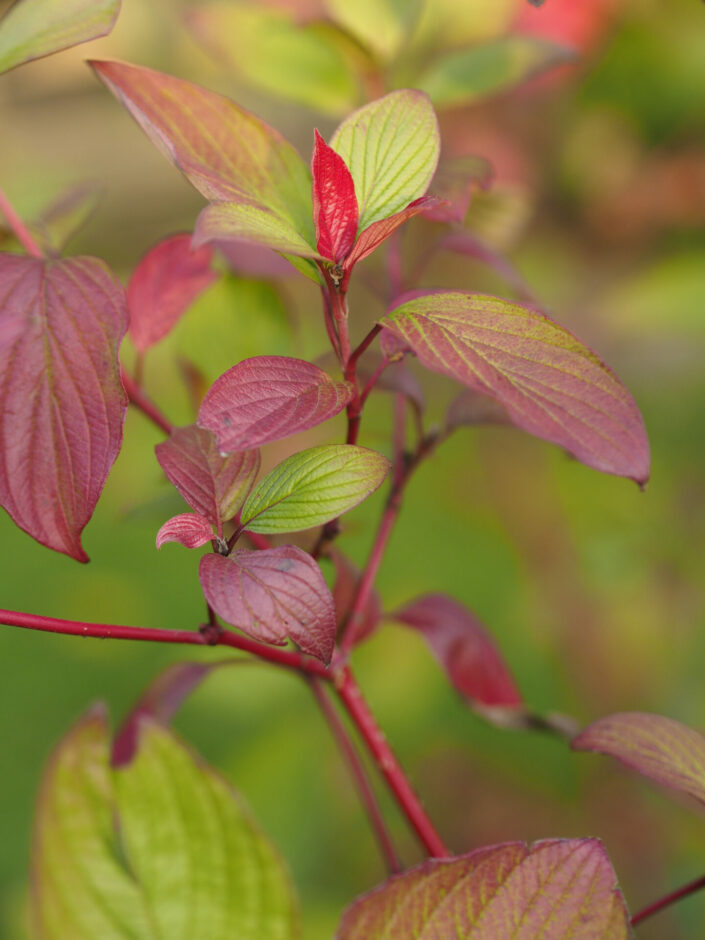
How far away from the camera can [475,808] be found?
4.49ft

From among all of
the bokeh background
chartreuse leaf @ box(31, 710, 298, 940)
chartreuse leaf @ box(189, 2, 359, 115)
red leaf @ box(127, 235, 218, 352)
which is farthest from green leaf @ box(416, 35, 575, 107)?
chartreuse leaf @ box(31, 710, 298, 940)

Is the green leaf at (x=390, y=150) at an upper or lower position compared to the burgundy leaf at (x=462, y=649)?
upper

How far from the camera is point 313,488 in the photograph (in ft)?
1.16

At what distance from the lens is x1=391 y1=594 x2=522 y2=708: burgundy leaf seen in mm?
541

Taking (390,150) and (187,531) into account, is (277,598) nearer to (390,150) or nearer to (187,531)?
(187,531)

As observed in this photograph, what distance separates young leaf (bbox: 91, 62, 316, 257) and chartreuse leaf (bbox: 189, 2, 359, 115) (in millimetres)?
227

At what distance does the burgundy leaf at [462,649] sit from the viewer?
541mm

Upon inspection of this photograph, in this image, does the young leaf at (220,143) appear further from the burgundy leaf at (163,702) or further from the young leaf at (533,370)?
the burgundy leaf at (163,702)

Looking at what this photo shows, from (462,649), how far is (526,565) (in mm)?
1049

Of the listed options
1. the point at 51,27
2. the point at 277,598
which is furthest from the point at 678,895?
the point at 51,27

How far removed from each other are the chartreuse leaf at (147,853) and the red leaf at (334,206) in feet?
1.05

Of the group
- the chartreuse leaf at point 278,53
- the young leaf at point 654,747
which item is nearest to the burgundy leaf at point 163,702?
the young leaf at point 654,747

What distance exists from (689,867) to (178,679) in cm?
79

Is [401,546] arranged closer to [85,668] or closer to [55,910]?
[85,668]
